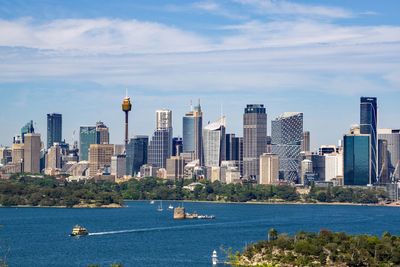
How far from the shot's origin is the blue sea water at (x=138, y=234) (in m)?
62.5

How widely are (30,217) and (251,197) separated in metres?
64.6

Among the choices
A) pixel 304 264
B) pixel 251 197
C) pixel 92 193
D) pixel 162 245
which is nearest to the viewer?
pixel 304 264

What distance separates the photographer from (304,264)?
51.5 meters

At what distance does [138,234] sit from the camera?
82.8 metres

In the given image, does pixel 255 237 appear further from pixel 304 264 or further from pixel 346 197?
pixel 346 197

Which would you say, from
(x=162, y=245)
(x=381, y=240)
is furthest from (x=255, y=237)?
(x=381, y=240)

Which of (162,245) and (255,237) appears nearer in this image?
(162,245)

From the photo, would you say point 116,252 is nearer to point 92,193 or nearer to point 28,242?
point 28,242

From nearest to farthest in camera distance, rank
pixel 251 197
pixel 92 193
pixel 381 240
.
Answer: pixel 381 240, pixel 92 193, pixel 251 197

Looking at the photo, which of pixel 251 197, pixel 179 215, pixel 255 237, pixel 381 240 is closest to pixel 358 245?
pixel 381 240

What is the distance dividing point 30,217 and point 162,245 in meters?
40.6

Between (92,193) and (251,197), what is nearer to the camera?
(92,193)

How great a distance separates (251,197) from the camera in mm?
168500

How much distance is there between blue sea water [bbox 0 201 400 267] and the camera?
6253cm
